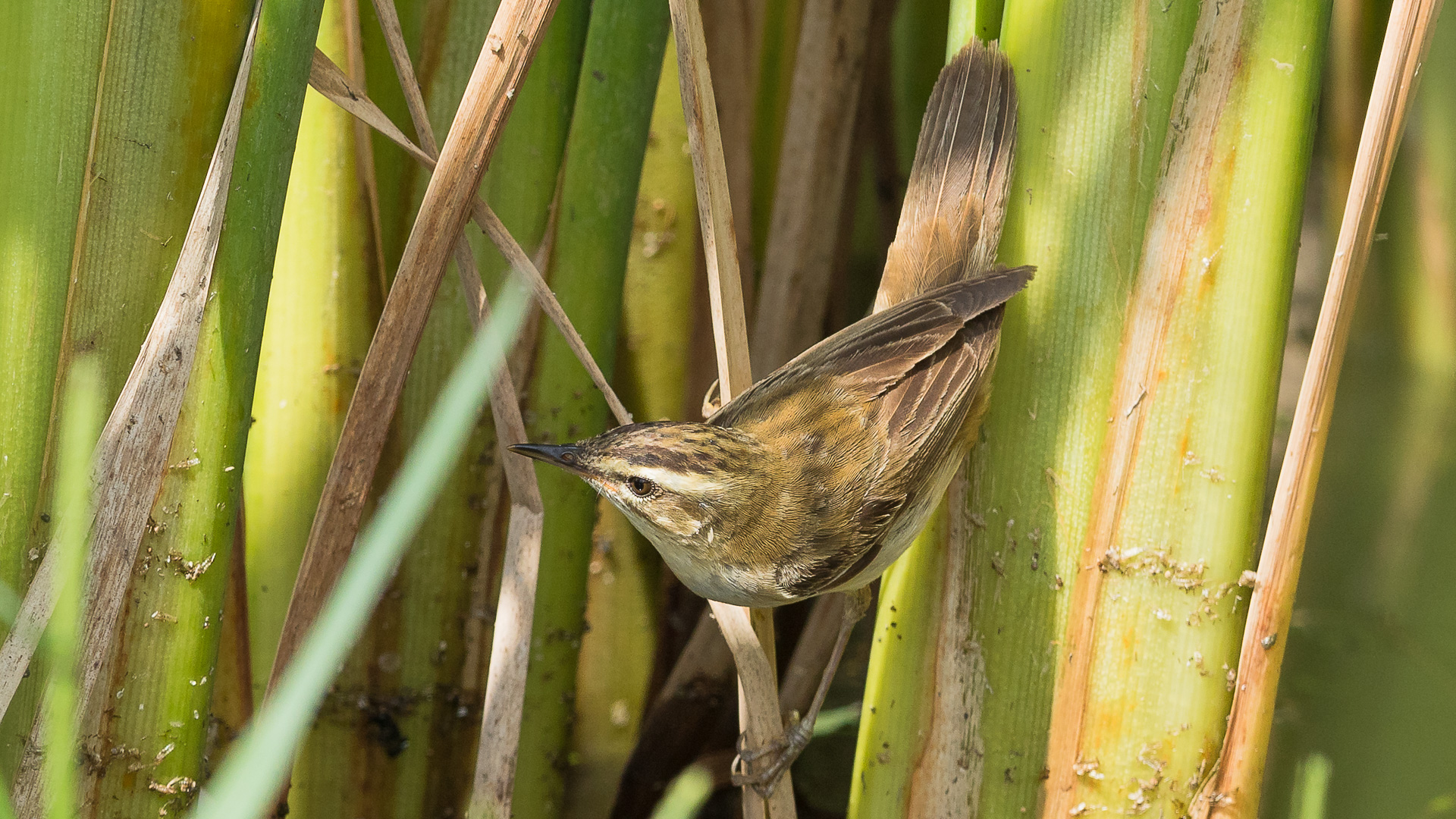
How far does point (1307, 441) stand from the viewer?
A: 4.91 ft

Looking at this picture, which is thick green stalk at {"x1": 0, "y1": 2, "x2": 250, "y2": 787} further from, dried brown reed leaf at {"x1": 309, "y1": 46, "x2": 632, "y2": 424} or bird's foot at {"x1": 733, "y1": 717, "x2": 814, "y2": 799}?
bird's foot at {"x1": 733, "y1": 717, "x2": 814, "y2": 799}

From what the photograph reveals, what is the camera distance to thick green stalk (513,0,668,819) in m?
1.79

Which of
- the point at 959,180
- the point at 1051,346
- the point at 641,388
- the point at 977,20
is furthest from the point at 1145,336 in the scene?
the point at 641,388

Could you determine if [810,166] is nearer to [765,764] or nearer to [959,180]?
[959,180]

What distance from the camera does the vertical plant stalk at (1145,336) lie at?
4.94 ft

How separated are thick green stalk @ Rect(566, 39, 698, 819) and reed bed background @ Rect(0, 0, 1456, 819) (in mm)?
10

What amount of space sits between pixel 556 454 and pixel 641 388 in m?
0.75

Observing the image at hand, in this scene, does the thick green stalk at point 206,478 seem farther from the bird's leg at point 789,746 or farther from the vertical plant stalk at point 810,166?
the vertical plant stalk at point 810,166

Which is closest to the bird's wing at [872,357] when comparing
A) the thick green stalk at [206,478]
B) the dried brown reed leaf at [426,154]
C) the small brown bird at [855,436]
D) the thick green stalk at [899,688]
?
the small brown bird at [855,436]

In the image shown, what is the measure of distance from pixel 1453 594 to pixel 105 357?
7.27ft

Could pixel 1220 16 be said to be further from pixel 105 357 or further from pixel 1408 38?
pixel 105 357

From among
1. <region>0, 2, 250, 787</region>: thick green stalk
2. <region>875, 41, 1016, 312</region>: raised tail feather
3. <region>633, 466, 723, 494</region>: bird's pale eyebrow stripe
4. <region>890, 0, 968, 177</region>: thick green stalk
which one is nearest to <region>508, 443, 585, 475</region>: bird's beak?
<region>633, 466, 723, 494</region>: bird's pale eyebrow stripe

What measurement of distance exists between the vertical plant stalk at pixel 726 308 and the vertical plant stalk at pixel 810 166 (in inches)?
25.5

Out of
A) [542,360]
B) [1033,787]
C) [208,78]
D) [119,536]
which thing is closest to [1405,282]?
[1033,787]
